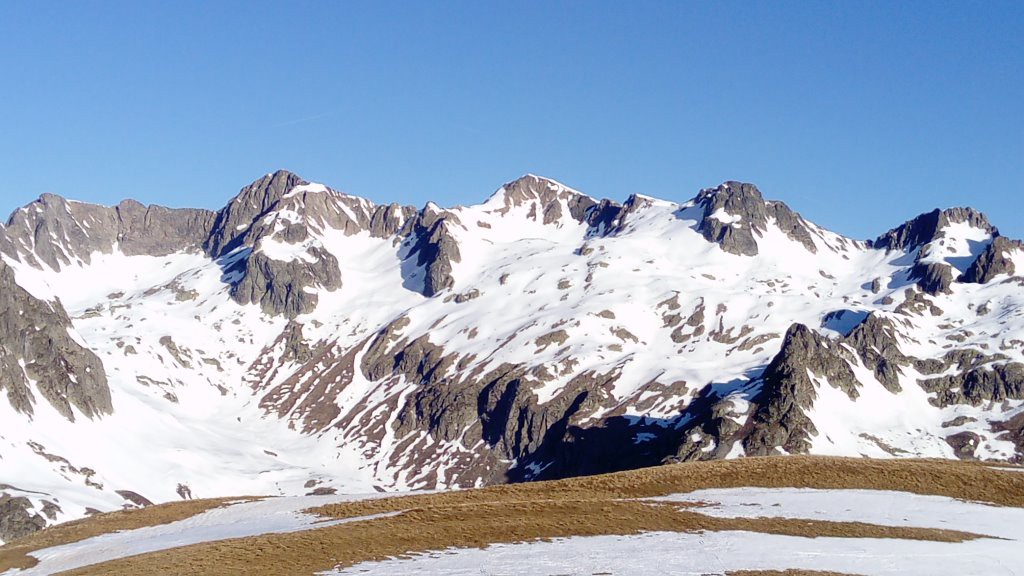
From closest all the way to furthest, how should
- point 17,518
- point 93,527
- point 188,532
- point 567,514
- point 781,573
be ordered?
point 781,573
point 567,514
point 188,532
point 93,527
point 17,518

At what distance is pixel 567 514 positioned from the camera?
5659 centimetres

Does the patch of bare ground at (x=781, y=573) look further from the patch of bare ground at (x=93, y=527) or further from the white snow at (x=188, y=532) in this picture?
the patch of bare ground at (x=93, y=527)

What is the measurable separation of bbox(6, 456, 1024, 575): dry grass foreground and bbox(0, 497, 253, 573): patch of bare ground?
2.01 metres

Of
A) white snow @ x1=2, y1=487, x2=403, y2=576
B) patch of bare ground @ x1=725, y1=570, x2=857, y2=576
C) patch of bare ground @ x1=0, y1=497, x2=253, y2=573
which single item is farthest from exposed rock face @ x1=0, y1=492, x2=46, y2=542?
patch of bare ground @ x1=725, y1=570, x2=857, y2=576

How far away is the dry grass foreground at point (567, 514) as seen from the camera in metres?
48.8

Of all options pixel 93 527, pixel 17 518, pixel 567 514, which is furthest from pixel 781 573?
pixel 17 518

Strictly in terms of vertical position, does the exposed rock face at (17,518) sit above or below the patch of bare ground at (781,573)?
above

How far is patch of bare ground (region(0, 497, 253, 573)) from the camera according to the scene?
5719cm

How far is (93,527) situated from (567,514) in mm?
32075

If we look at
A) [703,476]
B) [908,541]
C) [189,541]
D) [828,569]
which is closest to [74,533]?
[189,541]

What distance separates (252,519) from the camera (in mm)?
62562

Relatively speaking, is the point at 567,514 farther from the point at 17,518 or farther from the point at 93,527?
the point at 17,518

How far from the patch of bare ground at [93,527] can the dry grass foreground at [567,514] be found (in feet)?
6.60

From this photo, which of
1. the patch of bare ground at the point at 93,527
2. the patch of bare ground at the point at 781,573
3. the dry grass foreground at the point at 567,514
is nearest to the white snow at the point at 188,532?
the patch of bare ground at the point at 93,527
